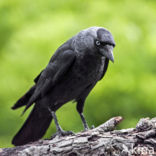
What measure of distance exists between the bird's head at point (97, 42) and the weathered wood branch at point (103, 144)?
0.72 meters

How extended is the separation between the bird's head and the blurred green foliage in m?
1.49

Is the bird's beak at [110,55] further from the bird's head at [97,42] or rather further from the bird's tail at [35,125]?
the bird's tail at [35,125]

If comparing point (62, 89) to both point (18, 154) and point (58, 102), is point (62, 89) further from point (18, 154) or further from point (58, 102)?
point (18, 154)

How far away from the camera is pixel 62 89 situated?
5059 millimetres

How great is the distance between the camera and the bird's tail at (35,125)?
5.40 metres

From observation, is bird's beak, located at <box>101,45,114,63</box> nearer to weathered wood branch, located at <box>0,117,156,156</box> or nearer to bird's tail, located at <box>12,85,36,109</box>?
weathered wood branch, located at <box>0,117,156,156</box>

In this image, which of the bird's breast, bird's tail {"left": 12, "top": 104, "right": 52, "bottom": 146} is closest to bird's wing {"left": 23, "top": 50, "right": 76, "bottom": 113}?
the bird's breast

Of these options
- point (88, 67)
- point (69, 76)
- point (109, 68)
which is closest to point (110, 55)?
point (88, 67)

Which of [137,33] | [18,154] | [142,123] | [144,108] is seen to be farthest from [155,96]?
[18,154]

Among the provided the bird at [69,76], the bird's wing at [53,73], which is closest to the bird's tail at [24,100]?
the bird at [69,76]

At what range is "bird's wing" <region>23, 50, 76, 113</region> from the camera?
16.2 feet

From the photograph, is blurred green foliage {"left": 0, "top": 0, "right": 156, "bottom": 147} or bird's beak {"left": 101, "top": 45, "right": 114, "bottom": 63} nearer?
bird's beak {"left": 101, "top": 45, "right": 114, "bottom": 63}

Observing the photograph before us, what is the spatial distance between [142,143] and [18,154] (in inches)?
48.1

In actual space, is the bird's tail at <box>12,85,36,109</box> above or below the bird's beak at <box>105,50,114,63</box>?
above
